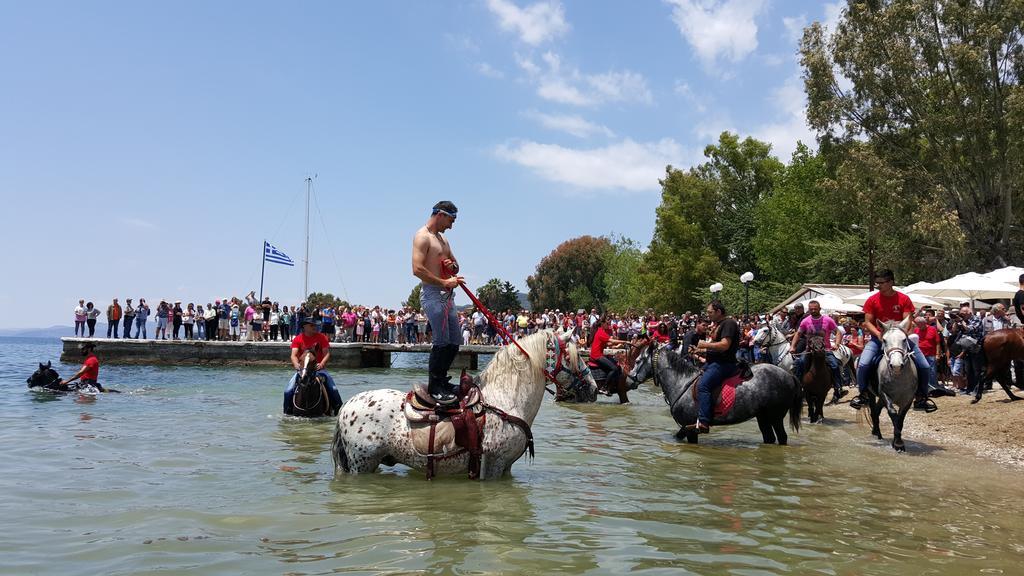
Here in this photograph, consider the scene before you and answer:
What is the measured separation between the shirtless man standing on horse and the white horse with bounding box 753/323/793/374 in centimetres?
917

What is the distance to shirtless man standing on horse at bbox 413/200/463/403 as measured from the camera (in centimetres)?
735

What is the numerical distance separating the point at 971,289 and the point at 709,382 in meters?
15.0

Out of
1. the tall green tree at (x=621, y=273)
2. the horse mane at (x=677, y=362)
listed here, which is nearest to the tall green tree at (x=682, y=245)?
the tall green tree at (x=621, y=273)

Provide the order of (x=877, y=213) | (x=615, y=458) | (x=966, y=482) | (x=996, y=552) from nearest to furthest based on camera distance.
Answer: (x=996, y=552) → (x=966, y=482) → (x=615, y=458) → (x=877, y=213)

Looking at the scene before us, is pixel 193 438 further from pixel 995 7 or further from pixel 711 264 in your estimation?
pixel 711 264

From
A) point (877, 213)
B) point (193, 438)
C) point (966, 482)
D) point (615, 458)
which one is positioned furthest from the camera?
point (877, 213)

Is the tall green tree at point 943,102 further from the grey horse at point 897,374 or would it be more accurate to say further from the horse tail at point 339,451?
the horse tail at point 339,451

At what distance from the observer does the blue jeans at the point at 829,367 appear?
48.8 feet

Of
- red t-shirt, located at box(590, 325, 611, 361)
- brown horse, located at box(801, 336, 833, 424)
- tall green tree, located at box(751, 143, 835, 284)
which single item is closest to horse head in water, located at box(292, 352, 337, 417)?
red t-shirt, located at box(590, 325, 611, 361)

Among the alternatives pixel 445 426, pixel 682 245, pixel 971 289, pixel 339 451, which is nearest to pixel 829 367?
pixel 971 289

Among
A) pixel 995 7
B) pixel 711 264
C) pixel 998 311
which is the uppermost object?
pixel 995 7

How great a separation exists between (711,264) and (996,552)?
5449 centimetres

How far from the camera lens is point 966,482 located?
8633 millimetres

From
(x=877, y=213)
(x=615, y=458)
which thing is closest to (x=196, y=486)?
(x=615, y=458)
